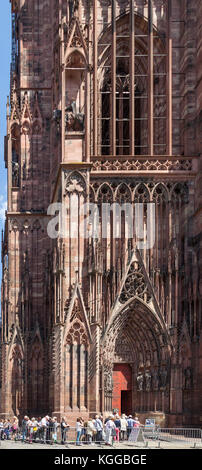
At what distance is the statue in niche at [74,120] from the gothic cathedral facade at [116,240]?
6 cm

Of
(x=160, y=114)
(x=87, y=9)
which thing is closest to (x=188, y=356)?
(x=160, y=114)

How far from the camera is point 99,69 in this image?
6141cm

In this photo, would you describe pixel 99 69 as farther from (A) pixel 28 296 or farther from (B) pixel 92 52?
(A) pixel 28 296

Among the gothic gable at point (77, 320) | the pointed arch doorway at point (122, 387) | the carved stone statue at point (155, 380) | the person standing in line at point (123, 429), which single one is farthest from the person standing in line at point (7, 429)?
the person standing in line at point (123, 429)

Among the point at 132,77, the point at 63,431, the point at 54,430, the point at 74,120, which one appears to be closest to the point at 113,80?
the point at 132,77

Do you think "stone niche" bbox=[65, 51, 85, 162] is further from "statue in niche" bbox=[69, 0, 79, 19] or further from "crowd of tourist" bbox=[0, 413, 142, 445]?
"crowd of tourist" bbox=[0, 413, 142, 445]

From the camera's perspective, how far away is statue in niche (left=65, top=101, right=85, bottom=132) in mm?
58062

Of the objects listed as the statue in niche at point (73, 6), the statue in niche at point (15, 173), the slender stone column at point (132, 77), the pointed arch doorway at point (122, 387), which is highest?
the statue in niche at point (73, 6)

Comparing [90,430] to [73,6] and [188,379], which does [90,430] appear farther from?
[73,6]

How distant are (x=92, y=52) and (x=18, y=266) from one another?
38.6 feet

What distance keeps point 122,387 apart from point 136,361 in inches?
57.9

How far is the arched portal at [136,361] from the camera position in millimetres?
56500

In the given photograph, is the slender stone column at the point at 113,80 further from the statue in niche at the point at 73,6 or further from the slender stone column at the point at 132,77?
the statue in niche at the point at 73,6
